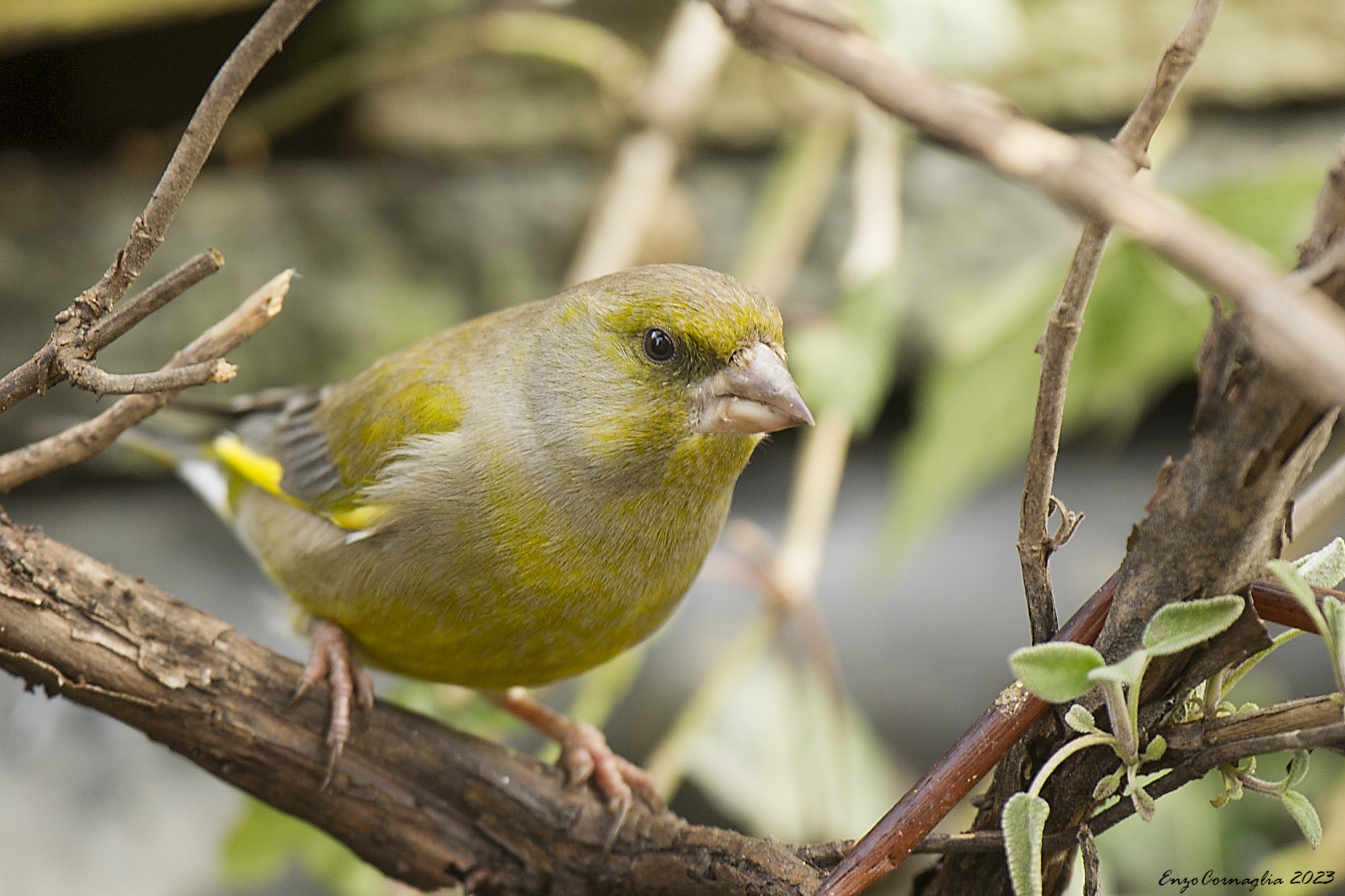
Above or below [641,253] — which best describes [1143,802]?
below

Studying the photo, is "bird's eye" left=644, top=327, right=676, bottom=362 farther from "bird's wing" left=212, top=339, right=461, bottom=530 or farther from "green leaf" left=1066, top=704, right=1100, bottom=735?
"green leaf" left=1066, top=704, right=1100, bottom=735

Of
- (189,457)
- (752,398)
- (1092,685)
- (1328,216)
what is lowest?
(1092,685)

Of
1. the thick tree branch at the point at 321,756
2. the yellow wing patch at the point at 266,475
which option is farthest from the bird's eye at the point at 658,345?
the thick tree branch at the point at 321,756

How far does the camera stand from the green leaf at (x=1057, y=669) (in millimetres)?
1043

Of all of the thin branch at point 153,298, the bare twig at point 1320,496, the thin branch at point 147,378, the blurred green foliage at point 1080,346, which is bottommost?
the thin branch at point 147,378

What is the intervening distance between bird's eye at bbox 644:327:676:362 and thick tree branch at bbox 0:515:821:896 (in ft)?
2.36

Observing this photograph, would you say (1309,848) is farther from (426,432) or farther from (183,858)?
(183,858)

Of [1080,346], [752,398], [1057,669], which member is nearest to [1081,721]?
[1057,669]

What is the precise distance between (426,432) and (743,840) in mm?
942

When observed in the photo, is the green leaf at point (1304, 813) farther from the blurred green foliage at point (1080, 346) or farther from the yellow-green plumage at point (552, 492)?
the blurred green foliage at point (1080, 346)

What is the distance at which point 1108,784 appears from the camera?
1.16 metres

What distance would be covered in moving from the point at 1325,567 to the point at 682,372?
3.19 feet

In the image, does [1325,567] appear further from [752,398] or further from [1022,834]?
[752,398]

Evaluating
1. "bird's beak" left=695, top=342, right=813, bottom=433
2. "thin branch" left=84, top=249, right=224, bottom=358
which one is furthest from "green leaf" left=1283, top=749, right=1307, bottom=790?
"thin branch" left=84, top=249, right=224, bottom=358
